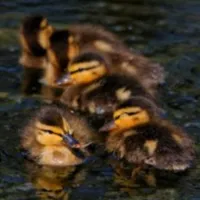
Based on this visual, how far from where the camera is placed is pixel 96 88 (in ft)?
22.3

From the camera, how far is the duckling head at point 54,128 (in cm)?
584

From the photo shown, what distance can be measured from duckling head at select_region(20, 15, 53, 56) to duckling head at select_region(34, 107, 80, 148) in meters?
1.79

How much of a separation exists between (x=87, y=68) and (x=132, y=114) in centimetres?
93

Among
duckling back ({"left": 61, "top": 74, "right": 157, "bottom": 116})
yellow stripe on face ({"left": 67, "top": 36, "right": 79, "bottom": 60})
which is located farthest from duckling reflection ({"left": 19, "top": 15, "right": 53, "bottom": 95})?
duckling back ({"left": 61, "top": 74, "right": 157, "bottom": 116})

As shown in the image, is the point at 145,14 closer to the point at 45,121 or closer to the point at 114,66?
the point at 114,66

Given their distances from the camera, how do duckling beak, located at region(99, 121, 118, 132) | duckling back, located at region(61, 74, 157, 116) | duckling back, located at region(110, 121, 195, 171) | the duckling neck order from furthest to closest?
duckling back, located at region(61, 74, 157, 116) → duckling beak, located at region(99, 121, 118, 132) → the duckling neck → duckling back, located at region(110, 121, 195, 171)

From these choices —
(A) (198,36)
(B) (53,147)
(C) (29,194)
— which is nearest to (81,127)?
(B) (53,147)

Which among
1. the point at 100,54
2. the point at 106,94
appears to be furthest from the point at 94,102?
the point at 100,54

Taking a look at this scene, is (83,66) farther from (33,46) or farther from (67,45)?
(33,46)

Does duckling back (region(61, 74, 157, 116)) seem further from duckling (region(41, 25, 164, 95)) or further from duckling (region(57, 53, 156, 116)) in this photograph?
duckling (region(41, 25, 164, 95))

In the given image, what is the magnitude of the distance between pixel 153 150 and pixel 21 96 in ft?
4.57

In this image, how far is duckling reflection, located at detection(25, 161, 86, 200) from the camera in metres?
5.53

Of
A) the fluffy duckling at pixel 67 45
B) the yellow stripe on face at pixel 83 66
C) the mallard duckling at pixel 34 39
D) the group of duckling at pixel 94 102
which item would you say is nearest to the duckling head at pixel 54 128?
the group of duckling at pixel 94 102

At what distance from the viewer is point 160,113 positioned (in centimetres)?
639
